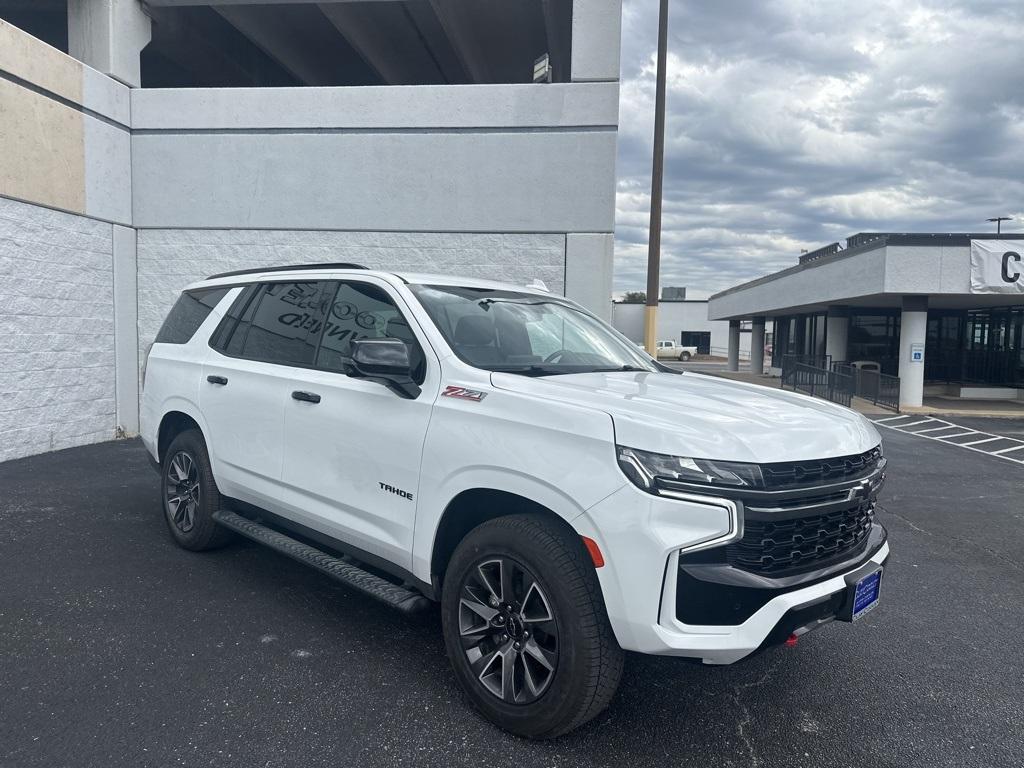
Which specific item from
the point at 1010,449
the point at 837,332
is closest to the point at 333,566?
the point at 1010,449

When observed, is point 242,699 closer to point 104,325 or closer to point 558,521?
point 558,521

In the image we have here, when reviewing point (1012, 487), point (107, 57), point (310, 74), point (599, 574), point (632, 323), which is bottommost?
point (1012, 487)

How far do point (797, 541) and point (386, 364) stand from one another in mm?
1907

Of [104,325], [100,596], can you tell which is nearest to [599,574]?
[100,596]

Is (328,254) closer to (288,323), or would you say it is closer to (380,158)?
(380,158)

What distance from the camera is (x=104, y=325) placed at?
10125 millimetres

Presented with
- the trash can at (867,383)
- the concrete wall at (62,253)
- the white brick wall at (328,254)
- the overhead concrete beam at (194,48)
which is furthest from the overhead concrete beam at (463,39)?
the trash can at (867,383)

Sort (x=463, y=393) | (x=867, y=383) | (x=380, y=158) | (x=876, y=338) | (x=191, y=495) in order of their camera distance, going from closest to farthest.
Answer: (x=463, y=393) < (x=191, y=495) < (x=380, y=158) < (x=867, y=383) < (x=876, y=338)

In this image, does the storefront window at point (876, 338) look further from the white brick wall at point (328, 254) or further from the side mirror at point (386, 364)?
the side mirror at point (386, 364)

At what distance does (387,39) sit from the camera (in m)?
14.9

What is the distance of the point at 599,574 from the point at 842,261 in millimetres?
21078

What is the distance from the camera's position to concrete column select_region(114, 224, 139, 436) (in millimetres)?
10359

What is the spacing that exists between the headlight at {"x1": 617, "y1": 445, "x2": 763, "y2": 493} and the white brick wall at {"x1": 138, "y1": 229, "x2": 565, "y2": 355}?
7.56m

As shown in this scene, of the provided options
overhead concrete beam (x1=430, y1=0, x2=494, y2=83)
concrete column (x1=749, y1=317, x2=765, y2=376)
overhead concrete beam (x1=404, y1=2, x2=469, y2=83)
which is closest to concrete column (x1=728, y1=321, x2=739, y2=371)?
concrete column (x1=749, y1=317, x2=765, y2=376)
